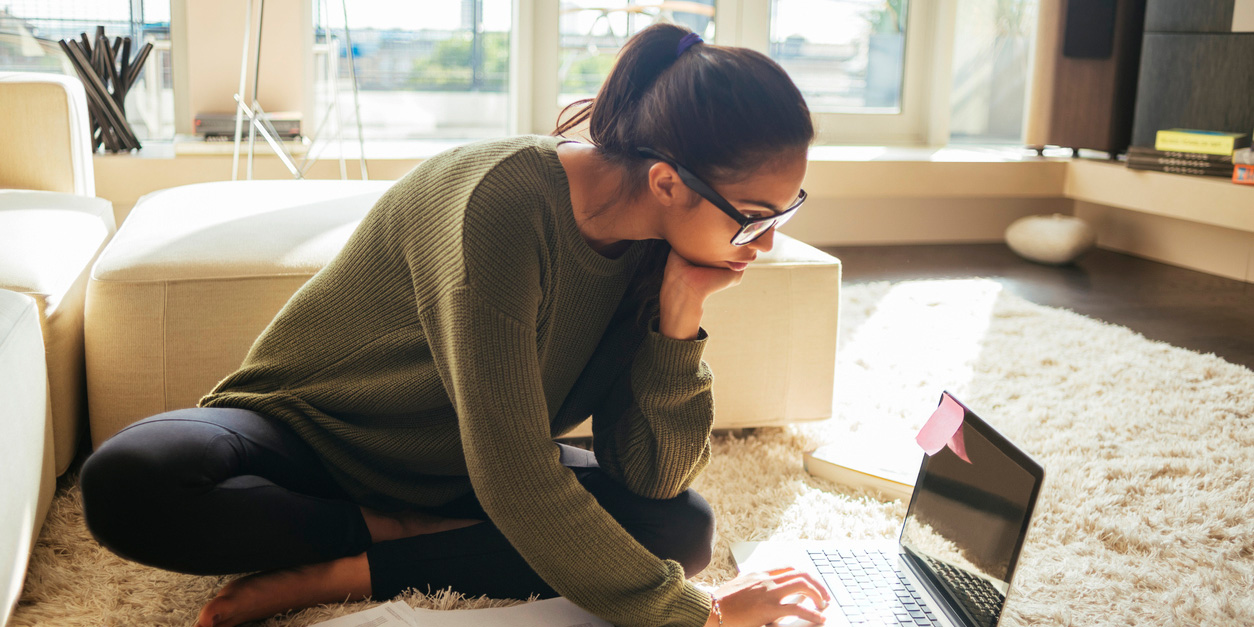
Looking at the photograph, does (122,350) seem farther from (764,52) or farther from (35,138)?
(764,52)

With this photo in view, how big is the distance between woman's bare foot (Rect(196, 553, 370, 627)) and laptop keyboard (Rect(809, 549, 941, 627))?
569 mm

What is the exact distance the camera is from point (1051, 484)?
1.62 meters

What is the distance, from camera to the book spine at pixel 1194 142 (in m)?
3.24

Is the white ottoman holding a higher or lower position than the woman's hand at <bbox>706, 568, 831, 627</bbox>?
higher

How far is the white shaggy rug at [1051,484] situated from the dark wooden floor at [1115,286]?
8.7 inches

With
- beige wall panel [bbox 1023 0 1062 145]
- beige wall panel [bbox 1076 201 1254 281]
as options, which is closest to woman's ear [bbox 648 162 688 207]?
beige wall panel [bbox 1076 201 1254 281]

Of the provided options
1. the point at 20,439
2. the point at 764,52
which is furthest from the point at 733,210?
the point at 764,52

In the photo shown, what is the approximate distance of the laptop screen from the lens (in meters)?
0.99

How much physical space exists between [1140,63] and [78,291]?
366 centimetres

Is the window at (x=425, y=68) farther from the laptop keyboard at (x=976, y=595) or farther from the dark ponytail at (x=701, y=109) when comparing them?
the laptop keyboard at (x=976, y=595)

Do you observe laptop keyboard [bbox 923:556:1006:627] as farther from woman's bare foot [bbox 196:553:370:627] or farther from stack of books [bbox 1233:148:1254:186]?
stack of books [bbox 1233:148:1254:186]

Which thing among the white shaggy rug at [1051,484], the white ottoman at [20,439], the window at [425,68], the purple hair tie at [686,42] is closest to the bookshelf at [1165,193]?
the white shaggy rug at [1051,484]

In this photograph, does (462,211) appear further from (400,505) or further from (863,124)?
(863,124)

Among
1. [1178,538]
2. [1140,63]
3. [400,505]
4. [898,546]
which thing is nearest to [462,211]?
[400,505]
